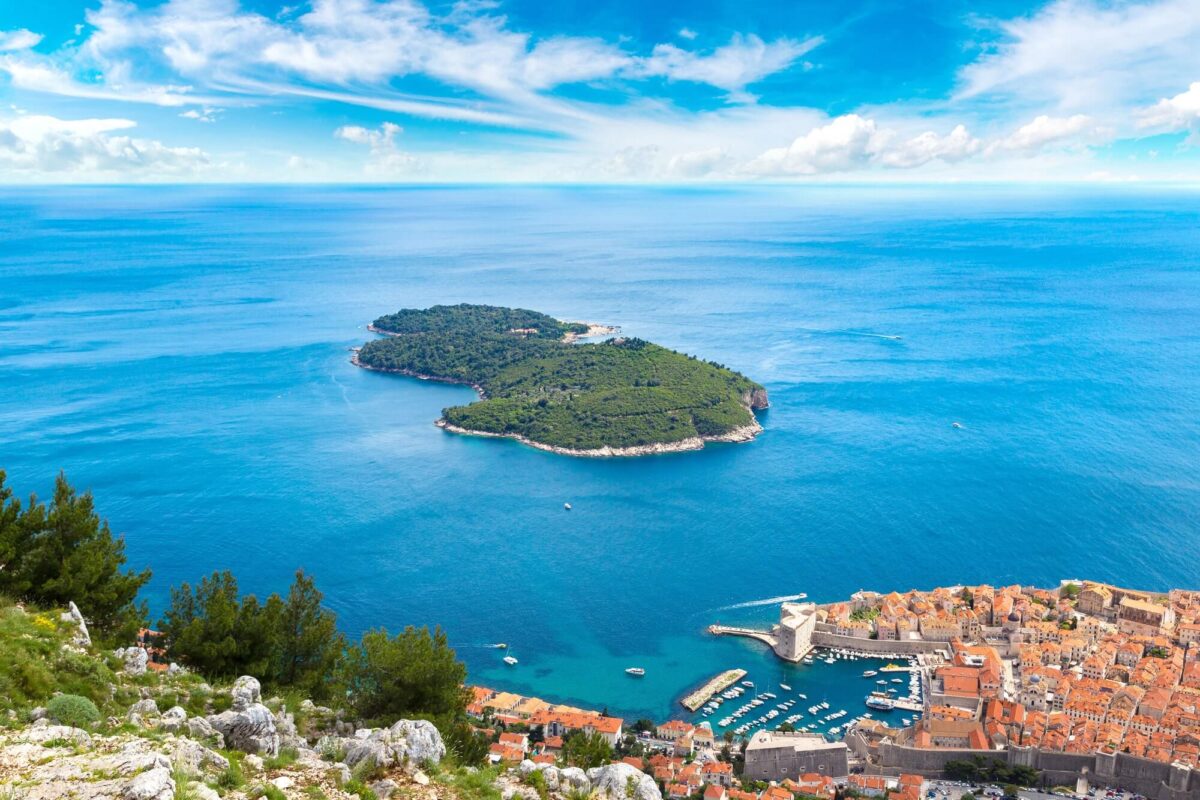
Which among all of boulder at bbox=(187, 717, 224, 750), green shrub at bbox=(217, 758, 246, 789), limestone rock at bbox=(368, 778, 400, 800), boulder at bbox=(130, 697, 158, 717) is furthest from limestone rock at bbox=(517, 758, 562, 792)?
boulder at bbox=(130, 697, 158, 717)

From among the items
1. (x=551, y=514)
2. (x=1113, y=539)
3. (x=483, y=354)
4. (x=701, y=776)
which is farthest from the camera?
(x=483, y=354)

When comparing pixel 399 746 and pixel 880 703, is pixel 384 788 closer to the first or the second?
pixel 399 746

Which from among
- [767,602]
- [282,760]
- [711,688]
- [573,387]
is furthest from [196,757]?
[573,387]

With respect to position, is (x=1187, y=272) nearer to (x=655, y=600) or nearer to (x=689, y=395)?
(x=689, y=395)

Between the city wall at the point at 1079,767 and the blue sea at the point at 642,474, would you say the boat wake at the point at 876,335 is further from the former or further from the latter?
the city wall at the point at 1079,767

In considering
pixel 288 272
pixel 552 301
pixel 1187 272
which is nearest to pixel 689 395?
pixel 552 301

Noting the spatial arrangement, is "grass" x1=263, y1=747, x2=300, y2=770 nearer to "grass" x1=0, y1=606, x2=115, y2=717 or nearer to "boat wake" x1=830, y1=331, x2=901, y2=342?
"grass" x1=0, y1=606, x2=115, y2=717
